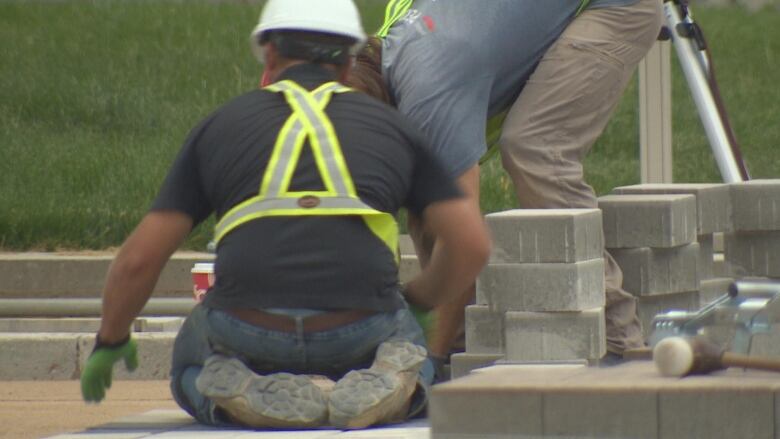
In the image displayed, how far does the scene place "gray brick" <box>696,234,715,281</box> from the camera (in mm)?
6797

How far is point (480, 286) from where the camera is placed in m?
6.06

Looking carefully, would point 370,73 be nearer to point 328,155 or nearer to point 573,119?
point 573,119

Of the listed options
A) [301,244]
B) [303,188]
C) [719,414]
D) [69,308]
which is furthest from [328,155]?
[69,308]

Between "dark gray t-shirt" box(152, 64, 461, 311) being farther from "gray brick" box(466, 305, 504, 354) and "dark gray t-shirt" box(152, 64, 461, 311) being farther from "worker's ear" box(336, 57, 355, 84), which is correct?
"gray brick" box(466, 305, 504, 354)

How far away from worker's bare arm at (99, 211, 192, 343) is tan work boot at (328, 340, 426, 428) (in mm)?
552

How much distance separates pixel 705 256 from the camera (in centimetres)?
688

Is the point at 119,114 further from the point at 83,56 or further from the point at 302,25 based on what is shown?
the point at 302,25

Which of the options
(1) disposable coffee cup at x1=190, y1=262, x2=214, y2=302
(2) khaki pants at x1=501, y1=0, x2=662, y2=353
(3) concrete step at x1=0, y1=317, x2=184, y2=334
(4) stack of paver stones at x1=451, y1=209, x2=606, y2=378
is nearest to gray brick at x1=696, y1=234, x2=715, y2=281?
(2) khaki pants at x1=501, y1=0, x2=662, y2=353

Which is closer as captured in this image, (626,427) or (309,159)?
Result: (626,427)

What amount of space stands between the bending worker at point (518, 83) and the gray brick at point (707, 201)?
1.50ft

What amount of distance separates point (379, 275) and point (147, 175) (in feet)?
25.7

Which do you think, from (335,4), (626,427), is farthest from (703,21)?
(626,427)

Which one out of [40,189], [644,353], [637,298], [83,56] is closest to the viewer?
[644,353]

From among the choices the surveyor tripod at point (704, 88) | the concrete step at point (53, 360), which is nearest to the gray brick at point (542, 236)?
the surveyor tripod at point (704, 88)
